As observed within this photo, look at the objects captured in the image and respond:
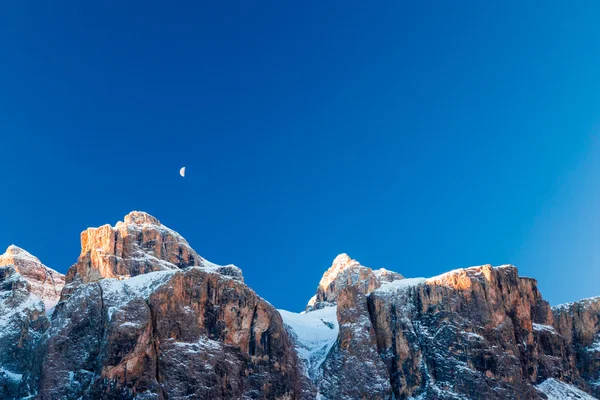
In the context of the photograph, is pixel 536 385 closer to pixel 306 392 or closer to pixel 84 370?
pixel 306 392

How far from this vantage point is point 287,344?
168m

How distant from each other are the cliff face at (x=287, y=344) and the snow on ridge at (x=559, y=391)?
12.8 inches

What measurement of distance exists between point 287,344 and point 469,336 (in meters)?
42.4

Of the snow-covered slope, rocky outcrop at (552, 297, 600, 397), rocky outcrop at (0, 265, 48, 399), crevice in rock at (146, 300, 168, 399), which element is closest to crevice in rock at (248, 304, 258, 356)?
the snow-covered slope

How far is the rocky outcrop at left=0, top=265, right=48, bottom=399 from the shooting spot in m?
161

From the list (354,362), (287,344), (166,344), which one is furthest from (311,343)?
(166,344)

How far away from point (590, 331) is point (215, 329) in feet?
322

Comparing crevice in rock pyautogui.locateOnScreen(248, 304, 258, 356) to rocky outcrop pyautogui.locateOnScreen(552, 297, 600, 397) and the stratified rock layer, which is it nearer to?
the stratified rock layer

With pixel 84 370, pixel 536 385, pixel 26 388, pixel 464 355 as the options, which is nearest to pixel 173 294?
pixel 84 370

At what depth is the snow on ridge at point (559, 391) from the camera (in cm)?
16025

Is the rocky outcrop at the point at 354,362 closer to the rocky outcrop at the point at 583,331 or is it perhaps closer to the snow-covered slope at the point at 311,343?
the snow-covered slope at the point at 311,343

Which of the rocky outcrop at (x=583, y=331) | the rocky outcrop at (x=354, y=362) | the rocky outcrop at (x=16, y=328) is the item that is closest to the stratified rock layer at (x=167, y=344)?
the rocky outcrop at (x=354, y=362)

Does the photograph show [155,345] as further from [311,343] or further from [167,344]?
[311,343]

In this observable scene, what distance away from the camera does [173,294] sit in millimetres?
154375
